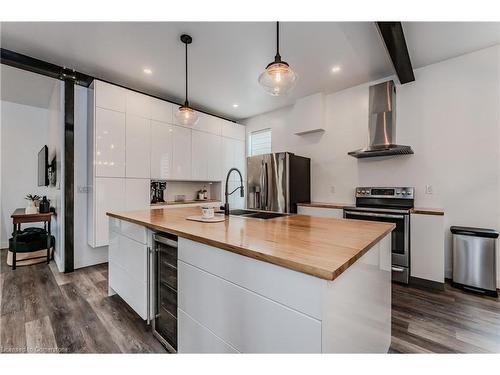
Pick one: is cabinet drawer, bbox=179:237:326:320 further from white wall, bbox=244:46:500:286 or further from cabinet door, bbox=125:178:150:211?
white wall, bbox=244:46:500:286

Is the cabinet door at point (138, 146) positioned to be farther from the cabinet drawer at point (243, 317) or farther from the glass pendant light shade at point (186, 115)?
the cabinet drawer at point (243, 317)

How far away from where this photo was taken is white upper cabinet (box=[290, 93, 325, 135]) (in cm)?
377

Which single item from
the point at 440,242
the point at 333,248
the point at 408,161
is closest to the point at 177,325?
the point at 333,248

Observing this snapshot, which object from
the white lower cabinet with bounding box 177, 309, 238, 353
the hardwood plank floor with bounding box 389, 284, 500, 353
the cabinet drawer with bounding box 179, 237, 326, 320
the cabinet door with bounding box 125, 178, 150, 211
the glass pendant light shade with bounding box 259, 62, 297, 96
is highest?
the glass pendant light shade with bounding box 259, 62, 297, 96

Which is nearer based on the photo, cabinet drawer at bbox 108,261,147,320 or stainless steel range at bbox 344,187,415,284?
cabinet drawer at bbox 108,261,147,320

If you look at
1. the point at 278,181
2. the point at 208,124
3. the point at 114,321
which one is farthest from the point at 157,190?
the point at 114,321

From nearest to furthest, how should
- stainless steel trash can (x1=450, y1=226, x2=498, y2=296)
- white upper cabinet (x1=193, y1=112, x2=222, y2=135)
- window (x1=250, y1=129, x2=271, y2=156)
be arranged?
stainless steel trash can (x1=450, y1=226, x2=498, y2=296) < white upper cabinet (x1=193, y1=112, x2=222, y2=135) < window (x1=250, y1=129, x2=271, y2=156)

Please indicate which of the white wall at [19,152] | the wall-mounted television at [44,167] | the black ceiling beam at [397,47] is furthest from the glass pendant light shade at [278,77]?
the white wall at [19,152]

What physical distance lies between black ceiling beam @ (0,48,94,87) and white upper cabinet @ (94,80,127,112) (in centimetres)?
23

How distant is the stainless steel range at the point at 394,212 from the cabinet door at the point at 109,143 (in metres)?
3.17

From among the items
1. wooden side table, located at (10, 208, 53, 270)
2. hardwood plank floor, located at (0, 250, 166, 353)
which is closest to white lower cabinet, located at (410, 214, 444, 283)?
hardwood plank floor, located at (0, 250, 166, 353)

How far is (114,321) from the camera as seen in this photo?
73.4 inches

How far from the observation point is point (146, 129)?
11.3 feet

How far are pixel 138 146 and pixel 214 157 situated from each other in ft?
4.84
